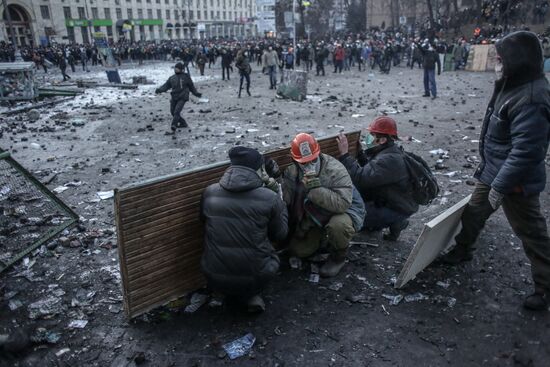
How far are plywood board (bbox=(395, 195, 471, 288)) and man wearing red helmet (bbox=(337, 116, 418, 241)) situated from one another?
0.50 metres

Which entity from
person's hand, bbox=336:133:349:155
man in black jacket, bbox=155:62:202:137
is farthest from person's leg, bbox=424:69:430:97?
person's hand, bbox=336:133:349:155

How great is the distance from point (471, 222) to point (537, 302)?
0.74m

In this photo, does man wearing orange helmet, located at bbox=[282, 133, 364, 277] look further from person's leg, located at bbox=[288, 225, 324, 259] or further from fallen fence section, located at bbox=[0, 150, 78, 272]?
fallen fence section, located at bbox=[0, 150, 78, 272]

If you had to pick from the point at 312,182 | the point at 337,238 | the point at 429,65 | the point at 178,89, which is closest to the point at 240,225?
the point at 312,182

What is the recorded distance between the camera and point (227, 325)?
3117 millimetres

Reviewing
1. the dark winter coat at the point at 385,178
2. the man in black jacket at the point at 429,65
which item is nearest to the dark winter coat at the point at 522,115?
the dark winter coat at the point at 385,178

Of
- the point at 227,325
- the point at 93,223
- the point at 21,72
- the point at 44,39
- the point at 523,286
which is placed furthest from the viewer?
the point at 44,39

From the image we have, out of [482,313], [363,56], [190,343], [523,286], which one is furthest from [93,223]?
[363,56]

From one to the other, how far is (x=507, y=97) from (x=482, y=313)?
1.63 metres

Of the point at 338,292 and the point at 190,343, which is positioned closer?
the point at 190,343

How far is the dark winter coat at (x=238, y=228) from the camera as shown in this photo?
285 centimetres

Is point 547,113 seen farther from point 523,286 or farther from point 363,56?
point 363,56

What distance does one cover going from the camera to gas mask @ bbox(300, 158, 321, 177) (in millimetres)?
3386

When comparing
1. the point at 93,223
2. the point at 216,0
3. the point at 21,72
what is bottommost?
the point at 93,223
